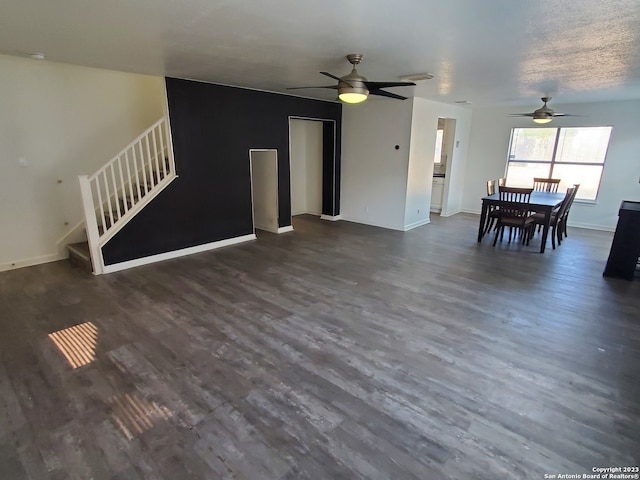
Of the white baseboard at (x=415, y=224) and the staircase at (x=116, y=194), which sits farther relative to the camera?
the white baseboard at (x=415, y=224)

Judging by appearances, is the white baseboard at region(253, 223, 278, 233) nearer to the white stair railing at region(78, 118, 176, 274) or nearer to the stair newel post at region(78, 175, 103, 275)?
the white stair railing at region(78, 118, 176, 274)


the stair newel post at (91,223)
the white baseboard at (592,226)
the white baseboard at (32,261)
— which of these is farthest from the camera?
the white baseboard at (592,226)

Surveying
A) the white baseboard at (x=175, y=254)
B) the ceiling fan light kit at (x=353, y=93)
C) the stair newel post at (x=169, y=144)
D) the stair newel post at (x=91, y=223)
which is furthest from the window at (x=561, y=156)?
the stair newel post at (x=91, y=223)

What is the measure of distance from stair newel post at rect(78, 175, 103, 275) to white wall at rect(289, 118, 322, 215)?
14.6ft

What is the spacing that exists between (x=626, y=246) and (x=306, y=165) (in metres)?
6.07

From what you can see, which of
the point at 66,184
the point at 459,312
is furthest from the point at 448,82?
the point at 66,184

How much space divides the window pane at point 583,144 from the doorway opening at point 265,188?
629cm

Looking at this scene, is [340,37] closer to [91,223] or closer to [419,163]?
[91,223]

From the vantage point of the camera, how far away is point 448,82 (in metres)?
4.80

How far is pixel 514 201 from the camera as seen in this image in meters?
5.76

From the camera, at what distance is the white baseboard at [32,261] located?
4754 millimetres

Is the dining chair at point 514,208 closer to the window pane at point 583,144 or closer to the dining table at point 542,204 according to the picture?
the dining table at point 542,204

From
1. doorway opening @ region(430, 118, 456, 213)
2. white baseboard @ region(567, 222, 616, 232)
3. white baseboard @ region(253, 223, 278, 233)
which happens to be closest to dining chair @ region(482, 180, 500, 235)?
doorway opening @ region(430, 118, 456, 213)

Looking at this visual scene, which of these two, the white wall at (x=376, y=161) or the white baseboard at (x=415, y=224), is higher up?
the white wall at (x=376, y=161)
